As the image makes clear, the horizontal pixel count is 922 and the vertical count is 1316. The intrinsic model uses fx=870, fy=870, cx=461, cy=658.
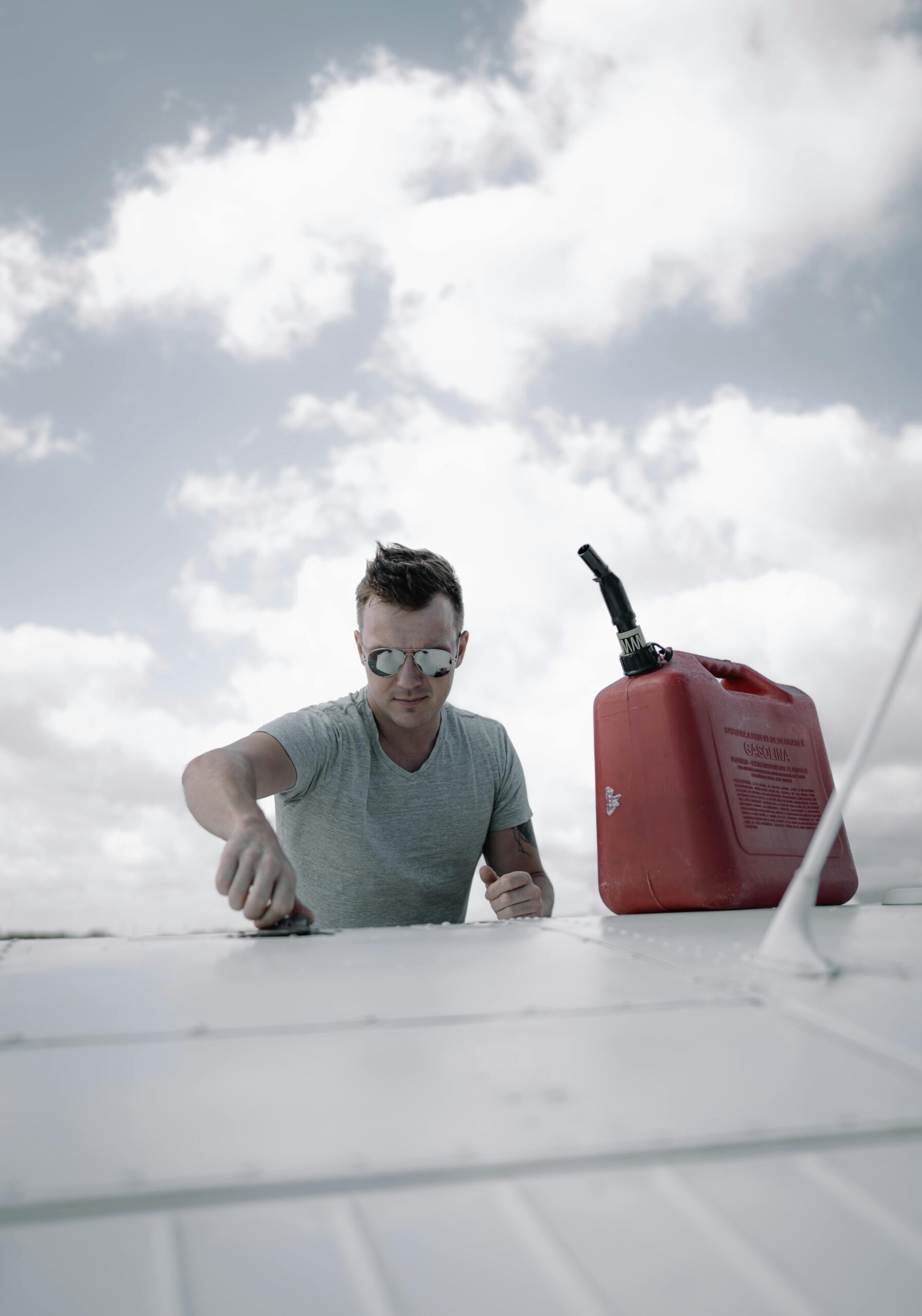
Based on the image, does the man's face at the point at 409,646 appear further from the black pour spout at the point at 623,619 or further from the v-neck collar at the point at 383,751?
the black pour spout at the point at 623,619

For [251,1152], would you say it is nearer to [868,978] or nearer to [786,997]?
[786,997]

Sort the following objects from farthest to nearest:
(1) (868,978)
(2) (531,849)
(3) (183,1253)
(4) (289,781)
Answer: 1. (2) (531,849)
2. (4) (289,781)
3. (1) (868,978)
4. (3) (183,1253)

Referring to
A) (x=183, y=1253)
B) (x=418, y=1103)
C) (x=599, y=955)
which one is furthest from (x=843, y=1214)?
(x=599, y=955)

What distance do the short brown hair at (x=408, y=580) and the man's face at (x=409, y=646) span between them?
2 cm

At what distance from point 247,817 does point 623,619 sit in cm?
99

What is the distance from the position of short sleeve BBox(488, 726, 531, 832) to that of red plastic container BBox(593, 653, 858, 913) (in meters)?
0.56

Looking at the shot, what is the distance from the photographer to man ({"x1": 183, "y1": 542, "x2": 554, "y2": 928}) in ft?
7.45

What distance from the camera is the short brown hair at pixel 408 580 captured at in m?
2.29

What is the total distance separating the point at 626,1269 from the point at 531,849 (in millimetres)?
2141

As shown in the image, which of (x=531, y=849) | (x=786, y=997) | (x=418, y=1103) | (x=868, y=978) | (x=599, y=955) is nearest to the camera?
(x=418, y=1103)

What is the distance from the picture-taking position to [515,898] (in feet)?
5.85

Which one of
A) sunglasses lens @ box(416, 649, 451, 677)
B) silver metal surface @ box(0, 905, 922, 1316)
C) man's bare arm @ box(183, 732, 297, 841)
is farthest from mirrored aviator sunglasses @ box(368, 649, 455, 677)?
silver metal surface @ box(0, 905, 922, 1316)

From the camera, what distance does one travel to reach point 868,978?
3.16ft

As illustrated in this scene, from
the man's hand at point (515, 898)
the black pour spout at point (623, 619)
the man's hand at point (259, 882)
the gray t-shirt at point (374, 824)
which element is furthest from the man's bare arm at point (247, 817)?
the black pour spout at point (623, 619)
